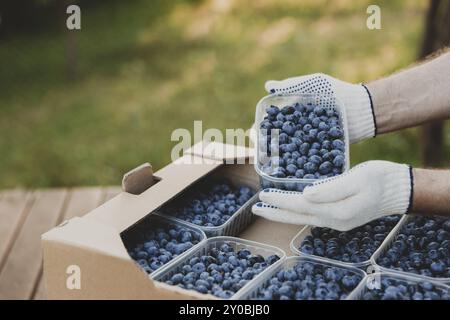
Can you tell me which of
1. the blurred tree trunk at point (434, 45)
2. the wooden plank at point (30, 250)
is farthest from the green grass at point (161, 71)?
the wooden plank at point (30, 250)

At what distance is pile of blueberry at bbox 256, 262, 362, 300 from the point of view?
4.28ft

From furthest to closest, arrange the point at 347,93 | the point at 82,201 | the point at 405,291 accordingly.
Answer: the point at 82,201 → the point at 347,93 → the point at 405,291

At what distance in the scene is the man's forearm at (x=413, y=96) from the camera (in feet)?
5.94

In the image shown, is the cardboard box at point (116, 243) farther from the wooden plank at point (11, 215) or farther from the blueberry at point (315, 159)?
the wooden plank at point (11, 215)

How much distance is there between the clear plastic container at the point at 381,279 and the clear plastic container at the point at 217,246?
183mm

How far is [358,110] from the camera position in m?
1.76

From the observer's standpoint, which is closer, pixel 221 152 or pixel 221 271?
pixel 221 271

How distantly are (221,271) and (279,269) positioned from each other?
0.39 ft

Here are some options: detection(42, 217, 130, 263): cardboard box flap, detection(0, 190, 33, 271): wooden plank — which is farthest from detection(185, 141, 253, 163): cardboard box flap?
detection(0, 190, 33, 271): wooden plank

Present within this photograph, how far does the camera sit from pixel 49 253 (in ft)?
4.59

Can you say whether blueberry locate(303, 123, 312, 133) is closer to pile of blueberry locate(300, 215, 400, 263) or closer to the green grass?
pile of blueberry locate(300, 215, 400, 263)

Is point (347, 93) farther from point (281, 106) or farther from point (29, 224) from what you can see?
point (29, 224)

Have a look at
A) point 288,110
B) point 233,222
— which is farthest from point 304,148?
point 233,222

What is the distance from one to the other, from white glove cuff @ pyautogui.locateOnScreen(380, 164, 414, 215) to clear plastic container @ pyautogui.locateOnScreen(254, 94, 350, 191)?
0.12m
